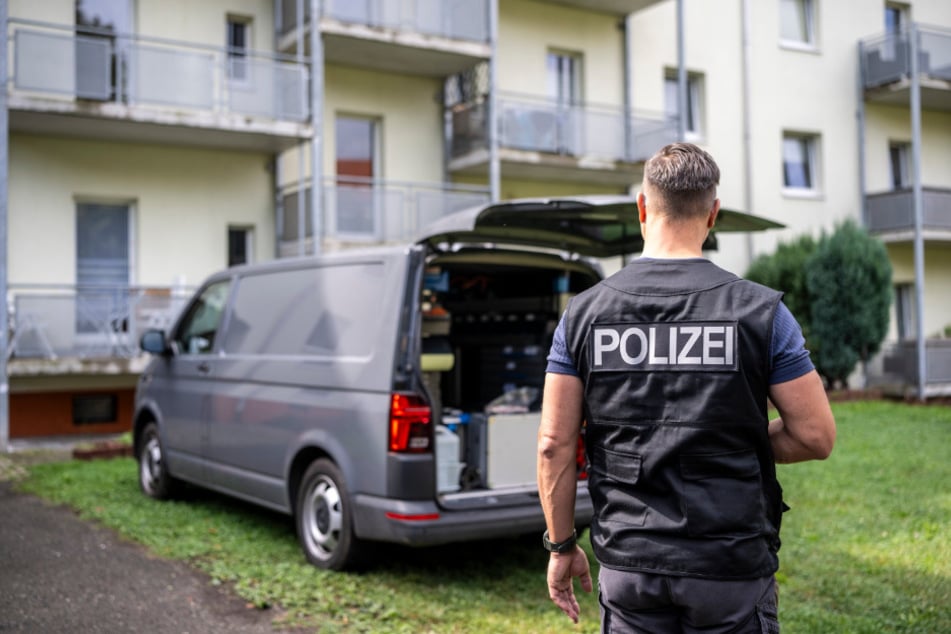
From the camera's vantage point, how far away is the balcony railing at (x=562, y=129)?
56.4ft

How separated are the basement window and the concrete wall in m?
1.80

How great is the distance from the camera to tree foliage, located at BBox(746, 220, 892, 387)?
18234 mm

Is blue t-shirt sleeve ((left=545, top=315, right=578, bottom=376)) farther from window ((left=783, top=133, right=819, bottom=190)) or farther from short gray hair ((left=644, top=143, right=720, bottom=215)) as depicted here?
window ((left=783, top=133, right=819, bottom=190))

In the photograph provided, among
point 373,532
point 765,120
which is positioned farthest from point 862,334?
point 373,532

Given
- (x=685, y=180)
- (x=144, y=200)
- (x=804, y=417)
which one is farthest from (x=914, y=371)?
(x=685, y=180)

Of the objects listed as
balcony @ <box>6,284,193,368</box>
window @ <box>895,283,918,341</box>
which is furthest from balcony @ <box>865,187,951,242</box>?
balcony @ <box>6,284,193,368</box>

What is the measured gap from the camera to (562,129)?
58.1 feet

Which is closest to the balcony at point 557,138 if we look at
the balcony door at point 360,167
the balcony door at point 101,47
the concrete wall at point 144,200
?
the balcony door at point 360,167

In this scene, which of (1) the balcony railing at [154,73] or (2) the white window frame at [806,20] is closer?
(1) the balcony railing at [154,73]

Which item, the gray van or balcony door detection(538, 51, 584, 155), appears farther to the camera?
balcony door detection(538, 51, 584, 155)

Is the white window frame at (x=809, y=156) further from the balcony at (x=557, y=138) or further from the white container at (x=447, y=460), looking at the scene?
the white container at (x=447, y=460)

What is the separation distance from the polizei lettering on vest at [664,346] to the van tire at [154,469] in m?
6.12

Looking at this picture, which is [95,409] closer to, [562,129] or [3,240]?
[3,240]

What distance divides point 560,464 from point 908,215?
20.7 meters
